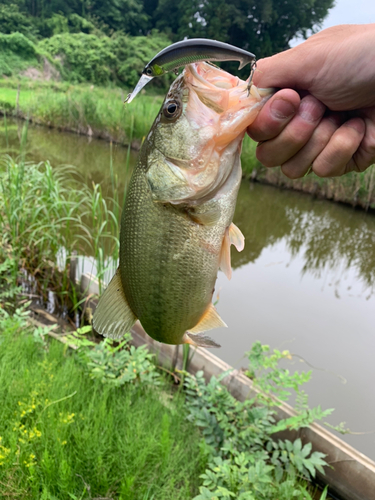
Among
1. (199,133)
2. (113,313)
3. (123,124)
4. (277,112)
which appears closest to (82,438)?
(113,313)

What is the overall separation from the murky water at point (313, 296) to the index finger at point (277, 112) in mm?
2486

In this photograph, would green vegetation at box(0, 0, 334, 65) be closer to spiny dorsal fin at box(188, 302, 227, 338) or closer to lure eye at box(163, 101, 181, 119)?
lure eye at box(163, 101, 181, 119)

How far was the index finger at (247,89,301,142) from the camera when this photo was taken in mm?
1128

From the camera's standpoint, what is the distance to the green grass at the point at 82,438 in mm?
1546

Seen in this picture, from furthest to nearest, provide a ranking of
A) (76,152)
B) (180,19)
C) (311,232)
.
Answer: (180,19), (76,152), (311,232)

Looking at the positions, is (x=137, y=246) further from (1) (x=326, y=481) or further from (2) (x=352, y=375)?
(2) (x=352, y=375)

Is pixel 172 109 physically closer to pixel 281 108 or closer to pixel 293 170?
pixel 281 108

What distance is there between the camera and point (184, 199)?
3.29ft

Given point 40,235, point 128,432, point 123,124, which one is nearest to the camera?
point 128,432

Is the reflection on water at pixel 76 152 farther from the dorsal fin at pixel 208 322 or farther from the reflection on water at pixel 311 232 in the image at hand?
the dorsal fin at pixel 208 322

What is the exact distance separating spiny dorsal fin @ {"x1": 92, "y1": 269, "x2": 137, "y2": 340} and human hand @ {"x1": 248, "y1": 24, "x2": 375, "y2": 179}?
2.56ft

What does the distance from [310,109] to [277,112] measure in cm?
19

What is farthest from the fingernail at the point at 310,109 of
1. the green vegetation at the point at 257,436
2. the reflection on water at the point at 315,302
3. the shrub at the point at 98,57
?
the shrub at the point at 98,57

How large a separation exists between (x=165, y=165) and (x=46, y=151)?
11.4m
